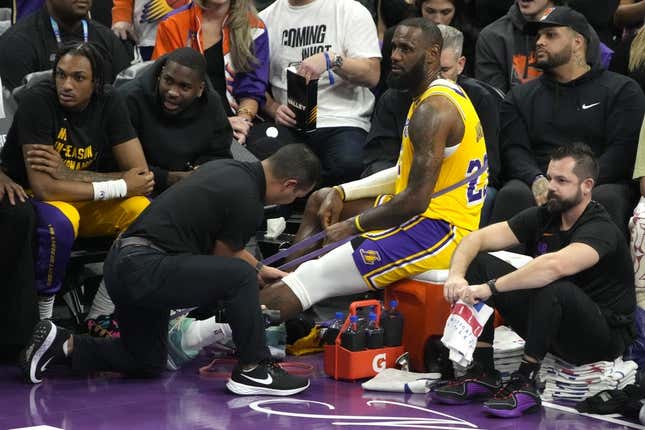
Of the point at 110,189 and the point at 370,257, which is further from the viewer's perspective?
the point at 110,189

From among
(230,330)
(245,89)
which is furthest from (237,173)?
(245,89)

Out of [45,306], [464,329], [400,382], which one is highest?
[464,329]

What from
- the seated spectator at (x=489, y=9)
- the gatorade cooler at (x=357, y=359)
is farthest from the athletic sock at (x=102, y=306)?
the seated spectator at (x=489, y=9)

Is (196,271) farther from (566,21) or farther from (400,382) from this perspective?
(566,21)

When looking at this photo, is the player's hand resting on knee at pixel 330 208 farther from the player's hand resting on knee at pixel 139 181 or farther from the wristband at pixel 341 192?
the player's hand resting on knee at pixel 139 181

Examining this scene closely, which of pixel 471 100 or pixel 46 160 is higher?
pixel 471 100

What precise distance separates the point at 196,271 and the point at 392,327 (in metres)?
1.15

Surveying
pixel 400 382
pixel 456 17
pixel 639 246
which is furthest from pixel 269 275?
pixel 456 17

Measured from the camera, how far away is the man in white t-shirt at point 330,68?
25.4ft

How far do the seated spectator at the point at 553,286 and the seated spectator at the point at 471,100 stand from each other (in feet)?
4.46

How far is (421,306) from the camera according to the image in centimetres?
597

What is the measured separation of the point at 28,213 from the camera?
240 inches

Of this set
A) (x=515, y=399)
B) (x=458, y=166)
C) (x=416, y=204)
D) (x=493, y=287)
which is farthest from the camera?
(x=458, y=166)

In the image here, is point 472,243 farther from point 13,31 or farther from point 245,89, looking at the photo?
point 13,31
